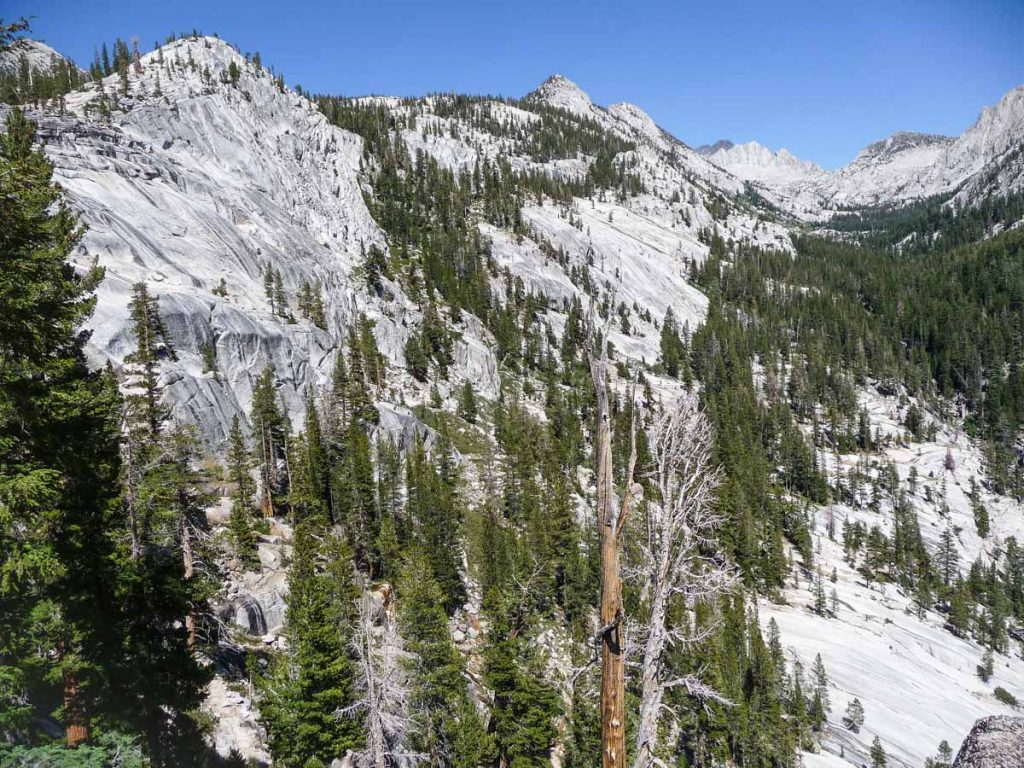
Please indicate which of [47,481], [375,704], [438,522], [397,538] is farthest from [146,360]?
[438,522]

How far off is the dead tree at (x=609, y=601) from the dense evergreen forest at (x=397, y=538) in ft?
1.75

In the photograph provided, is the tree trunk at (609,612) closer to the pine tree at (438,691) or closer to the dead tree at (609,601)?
the dead tree at (609,601)

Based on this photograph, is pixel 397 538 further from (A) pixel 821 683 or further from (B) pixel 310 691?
(A) pixel 821 683

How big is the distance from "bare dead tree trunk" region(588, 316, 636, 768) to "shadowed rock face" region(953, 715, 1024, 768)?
12.8 feet

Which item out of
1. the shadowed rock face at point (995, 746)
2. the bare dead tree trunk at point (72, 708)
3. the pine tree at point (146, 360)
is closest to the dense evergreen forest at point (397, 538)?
the bare dead tree trunk at point (72, 708)

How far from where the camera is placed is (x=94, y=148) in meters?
60.8

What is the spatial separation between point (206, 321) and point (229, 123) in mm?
47042

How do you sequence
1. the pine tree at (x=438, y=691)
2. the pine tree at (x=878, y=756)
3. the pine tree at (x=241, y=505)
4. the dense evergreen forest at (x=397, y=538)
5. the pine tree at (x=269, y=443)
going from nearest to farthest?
1. the dense evergreen forest at (x=397, y=538)
2. the pine tree at (x=438, y=691)
3. the pine tree at (x=241, y=505)
4. the pine tree at (x=269, y=443)
5. the pine tree at (x=878, y=756)

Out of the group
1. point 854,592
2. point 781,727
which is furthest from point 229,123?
point 854,592

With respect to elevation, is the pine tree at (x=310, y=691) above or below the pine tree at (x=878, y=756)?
above

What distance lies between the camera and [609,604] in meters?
7.46

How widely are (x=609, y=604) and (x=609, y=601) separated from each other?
41 millimetres

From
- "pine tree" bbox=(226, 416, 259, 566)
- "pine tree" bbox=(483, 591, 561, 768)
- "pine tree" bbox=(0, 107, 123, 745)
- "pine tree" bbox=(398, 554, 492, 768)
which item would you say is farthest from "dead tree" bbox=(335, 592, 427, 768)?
"pine tree" bbox=(226, 416, 259, 566)

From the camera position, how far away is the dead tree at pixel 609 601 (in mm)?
7289
